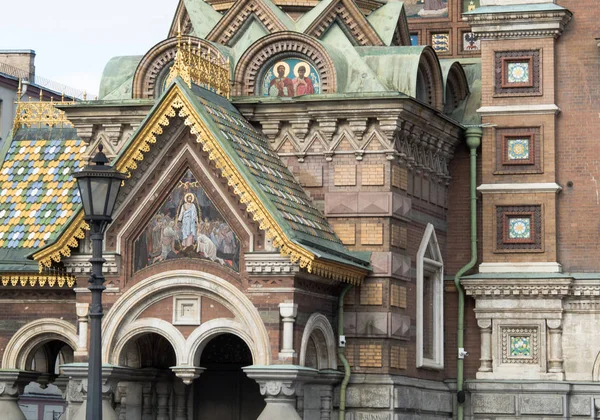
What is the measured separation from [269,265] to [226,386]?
4493mm

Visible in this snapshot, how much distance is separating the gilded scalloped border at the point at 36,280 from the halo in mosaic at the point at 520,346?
7538 mm

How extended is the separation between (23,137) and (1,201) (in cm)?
175

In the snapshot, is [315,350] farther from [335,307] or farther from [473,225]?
[473,225]

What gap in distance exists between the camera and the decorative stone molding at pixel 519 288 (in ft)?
96.9

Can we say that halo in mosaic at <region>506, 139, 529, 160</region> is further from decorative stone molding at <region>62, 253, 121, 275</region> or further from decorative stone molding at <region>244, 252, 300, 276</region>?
decorative stone molding at <region>62, 253, 121, 275</region>

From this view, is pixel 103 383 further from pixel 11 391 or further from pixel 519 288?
pixel 519 288

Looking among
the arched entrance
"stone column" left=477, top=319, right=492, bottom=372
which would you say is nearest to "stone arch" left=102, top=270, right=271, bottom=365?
the arched entrance

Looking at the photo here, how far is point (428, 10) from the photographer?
34.4 m

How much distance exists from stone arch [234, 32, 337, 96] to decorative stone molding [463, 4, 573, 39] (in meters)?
3.32

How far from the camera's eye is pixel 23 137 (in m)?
31.6

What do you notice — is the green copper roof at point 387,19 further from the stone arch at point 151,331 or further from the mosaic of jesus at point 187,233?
the stone arch at point 151,331

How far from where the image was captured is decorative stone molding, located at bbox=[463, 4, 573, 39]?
30.2 metres

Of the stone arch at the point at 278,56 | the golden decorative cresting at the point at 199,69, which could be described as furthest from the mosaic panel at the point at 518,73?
the golden decorative cresting at the point at 199,69

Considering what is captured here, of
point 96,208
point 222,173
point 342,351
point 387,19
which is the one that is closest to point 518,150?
point 387,19
